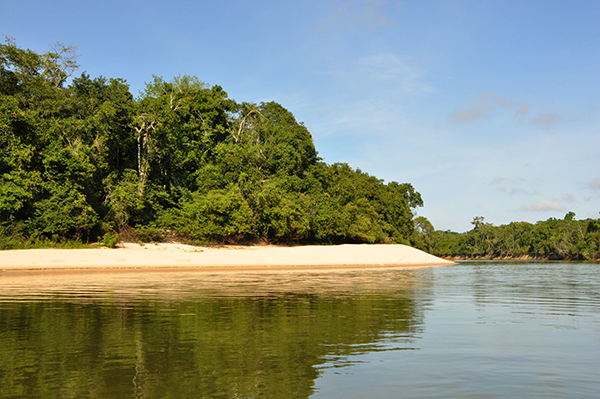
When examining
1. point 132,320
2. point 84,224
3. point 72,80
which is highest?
point 72,80

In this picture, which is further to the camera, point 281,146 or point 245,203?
point 281,146

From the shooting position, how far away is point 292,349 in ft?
25.0

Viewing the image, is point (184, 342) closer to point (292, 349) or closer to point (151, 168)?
point (292, 349)

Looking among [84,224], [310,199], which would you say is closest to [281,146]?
[310,199]

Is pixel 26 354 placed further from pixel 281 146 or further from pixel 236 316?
pixel 281 146

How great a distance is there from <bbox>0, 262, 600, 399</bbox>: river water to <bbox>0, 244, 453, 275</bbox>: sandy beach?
46.9 ft

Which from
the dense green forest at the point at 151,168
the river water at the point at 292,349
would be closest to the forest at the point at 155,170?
the dense green forest at the point at 151,168

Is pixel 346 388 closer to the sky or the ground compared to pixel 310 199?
closer to the ground

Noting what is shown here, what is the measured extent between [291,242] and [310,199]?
20.3ft

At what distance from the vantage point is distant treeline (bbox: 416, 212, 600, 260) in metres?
112

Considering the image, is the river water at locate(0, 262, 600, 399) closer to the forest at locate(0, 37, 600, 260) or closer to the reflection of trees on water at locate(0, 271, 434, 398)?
the reflection of trees on water at locate(0, 271, 434, 398)

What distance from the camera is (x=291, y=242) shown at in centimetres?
5503

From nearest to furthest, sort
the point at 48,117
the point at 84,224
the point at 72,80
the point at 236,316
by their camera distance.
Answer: the point at 236,316
the point at 84,224
the point at 48,117
the point at 72,80

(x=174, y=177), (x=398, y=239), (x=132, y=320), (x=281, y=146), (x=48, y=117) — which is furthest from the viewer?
(x=398, y=239)
